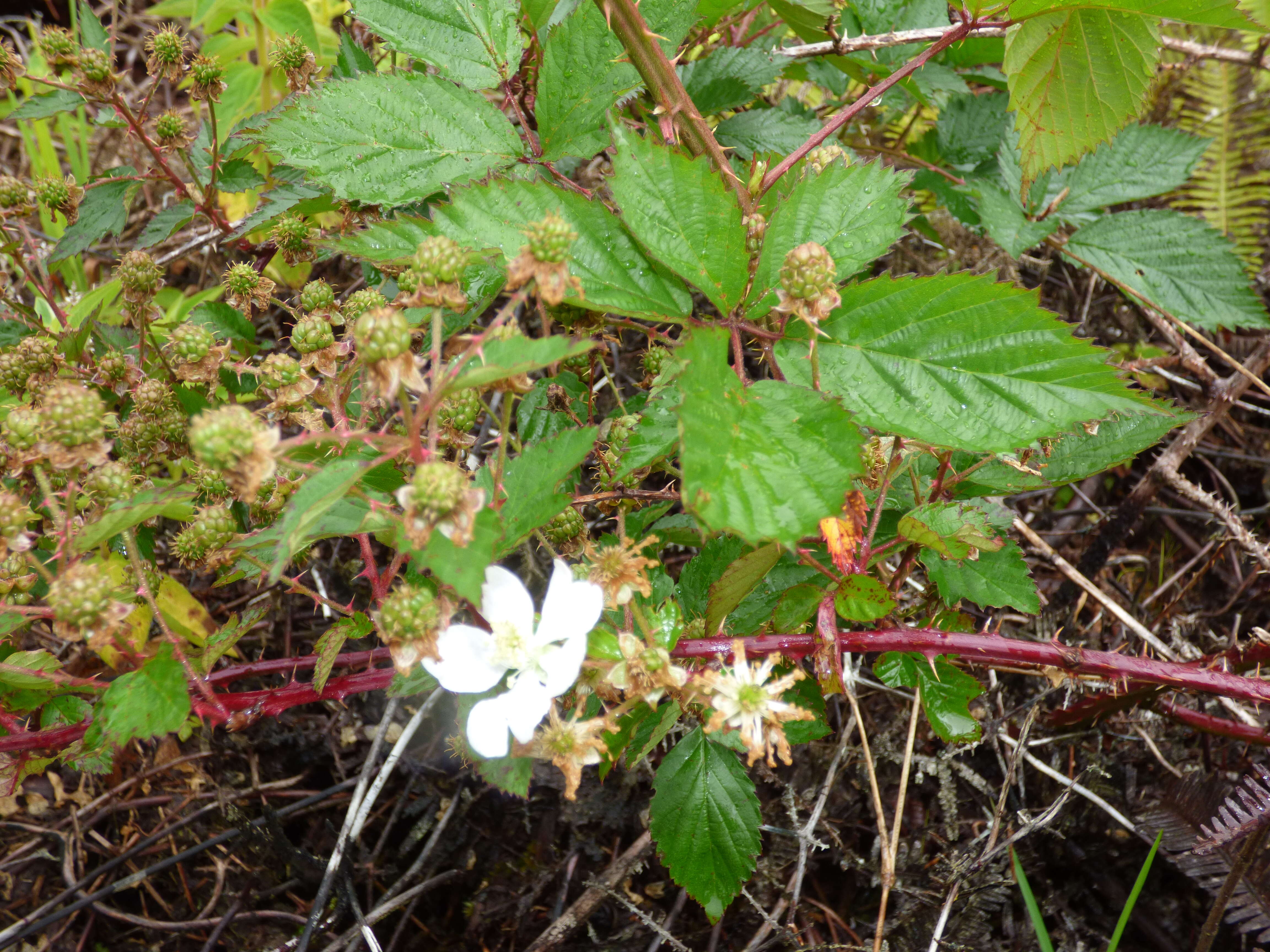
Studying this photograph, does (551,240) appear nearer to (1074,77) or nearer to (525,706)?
(525,706)

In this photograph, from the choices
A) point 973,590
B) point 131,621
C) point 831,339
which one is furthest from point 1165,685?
point 131,621

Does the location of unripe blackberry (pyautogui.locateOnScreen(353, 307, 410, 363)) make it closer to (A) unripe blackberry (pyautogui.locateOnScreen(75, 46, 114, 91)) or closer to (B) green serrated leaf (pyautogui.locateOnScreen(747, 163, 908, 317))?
(B) green serrated leaf (pyautogui.locateOnScreen(747, 163, 908, 317))

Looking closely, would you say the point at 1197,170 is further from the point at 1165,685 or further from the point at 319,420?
the point at 319,420

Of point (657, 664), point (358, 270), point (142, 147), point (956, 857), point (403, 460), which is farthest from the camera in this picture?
point (142, 147)

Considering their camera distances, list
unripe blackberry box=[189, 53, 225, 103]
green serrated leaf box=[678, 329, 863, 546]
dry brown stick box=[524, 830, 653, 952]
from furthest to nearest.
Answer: unripe blackberry box=[189, 53, 225, 103]
dry brown stick box=[524, 830, 653, 952]
green serrated leaf box=[678, 329, 863, 546]

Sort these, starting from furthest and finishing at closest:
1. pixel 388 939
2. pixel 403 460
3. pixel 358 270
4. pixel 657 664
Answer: pixel 358 270, pixel 388 939, pixel 403 460, pixel 657 664

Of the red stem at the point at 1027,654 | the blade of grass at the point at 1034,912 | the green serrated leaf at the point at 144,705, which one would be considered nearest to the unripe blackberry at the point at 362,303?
the green serrated leaf at the point at 144,705

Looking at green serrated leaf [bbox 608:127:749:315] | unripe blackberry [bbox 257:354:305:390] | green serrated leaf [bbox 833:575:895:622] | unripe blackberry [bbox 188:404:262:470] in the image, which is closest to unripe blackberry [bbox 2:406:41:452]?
unripe blackberry [bbox 257:354:305:390]
